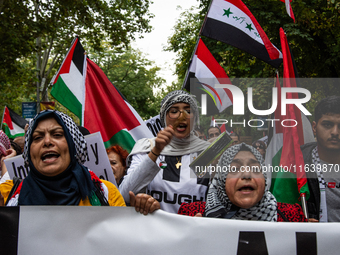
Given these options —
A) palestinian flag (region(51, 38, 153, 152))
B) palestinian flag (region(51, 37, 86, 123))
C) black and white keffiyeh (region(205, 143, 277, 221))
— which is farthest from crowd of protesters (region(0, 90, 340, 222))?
palestinian flag (region(51, 37, 86, 123))

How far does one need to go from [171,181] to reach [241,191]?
29.9 inches

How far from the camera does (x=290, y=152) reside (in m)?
3.13

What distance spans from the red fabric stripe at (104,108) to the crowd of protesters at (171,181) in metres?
1.62

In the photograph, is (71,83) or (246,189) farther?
(71,83)

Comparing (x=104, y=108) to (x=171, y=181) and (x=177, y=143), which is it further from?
(x=171, y=181)

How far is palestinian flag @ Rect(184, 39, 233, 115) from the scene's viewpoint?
16.7ft

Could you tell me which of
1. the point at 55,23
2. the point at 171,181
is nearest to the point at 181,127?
the point at 171,181

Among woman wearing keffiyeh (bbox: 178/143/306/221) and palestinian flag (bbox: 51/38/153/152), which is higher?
palestinian flag (bbox: 51/38/153/152)

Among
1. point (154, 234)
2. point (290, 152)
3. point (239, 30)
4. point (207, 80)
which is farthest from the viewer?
point (207, 80)

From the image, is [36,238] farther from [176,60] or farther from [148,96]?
[148,96]

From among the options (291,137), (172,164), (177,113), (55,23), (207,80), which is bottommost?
(172,164)

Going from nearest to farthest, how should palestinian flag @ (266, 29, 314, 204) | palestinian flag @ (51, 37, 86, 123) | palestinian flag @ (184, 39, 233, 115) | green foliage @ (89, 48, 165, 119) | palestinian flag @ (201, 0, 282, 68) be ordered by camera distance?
palestinian flag @ (266, 29, 314, 204), palestinian flag @ (201, 0, 282, 68), palestinian flag @ (51, 37, 86, 123), palestinian flag @ (184, 39, 233, 115), green foliage @ (89, 48, 165, 119)

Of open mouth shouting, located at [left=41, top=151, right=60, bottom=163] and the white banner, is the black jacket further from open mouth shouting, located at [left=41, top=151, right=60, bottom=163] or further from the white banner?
open mouth shouting, located at [left=41, top=151, right=60, bottom=163]

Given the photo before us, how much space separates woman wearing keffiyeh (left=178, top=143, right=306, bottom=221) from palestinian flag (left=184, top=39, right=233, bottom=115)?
2.83 meters
